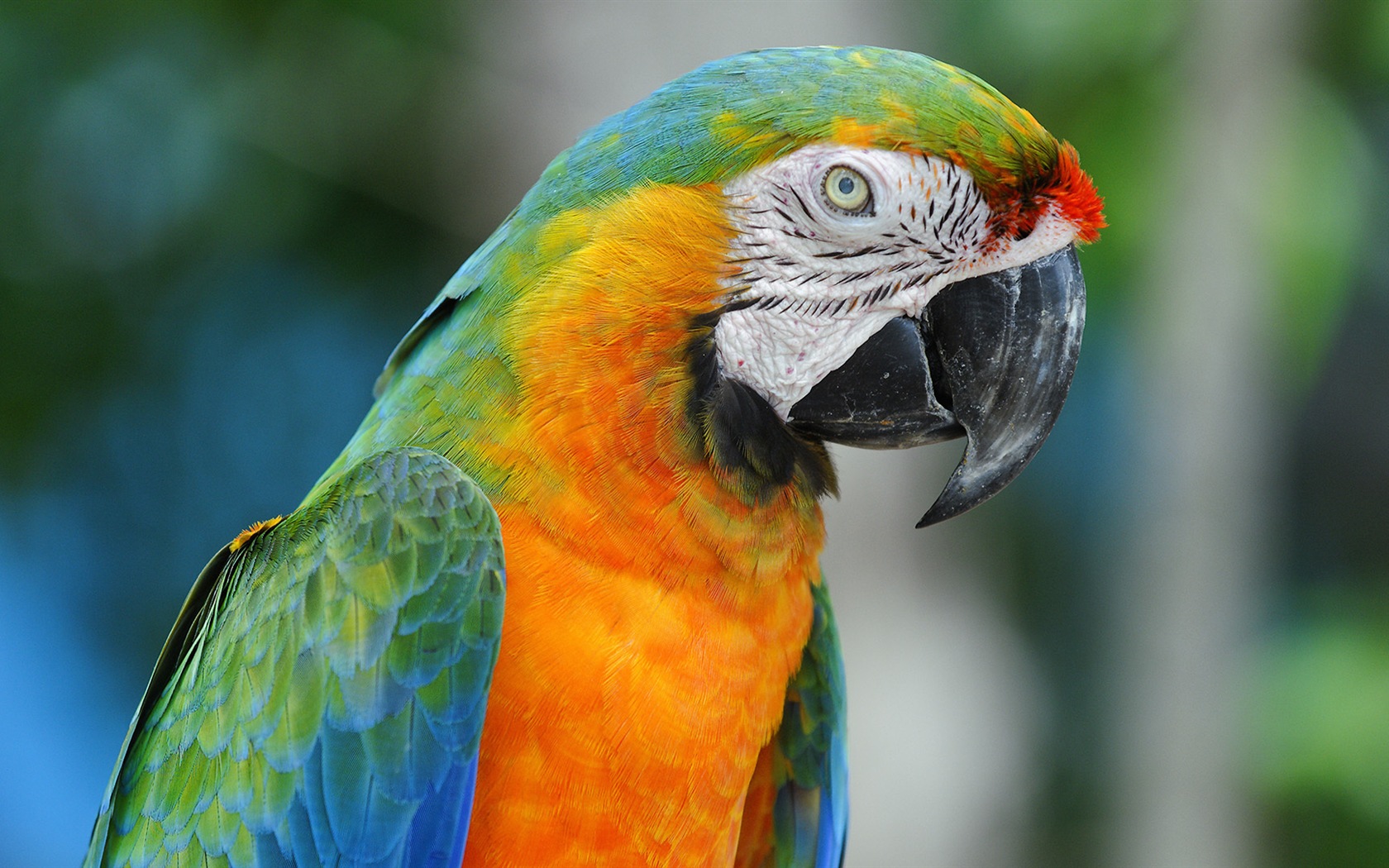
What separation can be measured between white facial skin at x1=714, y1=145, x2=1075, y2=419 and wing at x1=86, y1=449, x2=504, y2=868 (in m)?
0.35

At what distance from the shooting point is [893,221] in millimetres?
1100

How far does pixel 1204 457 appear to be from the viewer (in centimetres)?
316

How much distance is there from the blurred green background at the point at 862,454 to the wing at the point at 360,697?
1.71 m

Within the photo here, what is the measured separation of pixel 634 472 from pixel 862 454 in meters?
1.62

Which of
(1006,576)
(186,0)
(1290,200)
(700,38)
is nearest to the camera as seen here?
(700,38)

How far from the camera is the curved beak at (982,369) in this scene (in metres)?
1.14

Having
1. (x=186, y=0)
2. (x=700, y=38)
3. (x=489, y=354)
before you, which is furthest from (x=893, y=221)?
(x=186, y=0)

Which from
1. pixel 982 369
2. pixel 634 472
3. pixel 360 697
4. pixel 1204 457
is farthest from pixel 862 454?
pixel 360 697

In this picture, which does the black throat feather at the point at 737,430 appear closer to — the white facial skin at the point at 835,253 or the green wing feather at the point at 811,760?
the white facial skin at the point at 835,253

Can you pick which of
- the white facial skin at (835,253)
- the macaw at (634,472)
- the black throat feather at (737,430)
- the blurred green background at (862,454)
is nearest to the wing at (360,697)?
the macaw at (634,472)

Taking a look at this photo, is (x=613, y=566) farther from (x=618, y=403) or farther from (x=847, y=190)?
(x=847, y=190)

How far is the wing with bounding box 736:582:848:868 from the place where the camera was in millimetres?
1425

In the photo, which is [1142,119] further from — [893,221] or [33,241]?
[33,241]

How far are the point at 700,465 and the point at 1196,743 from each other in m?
2.65
